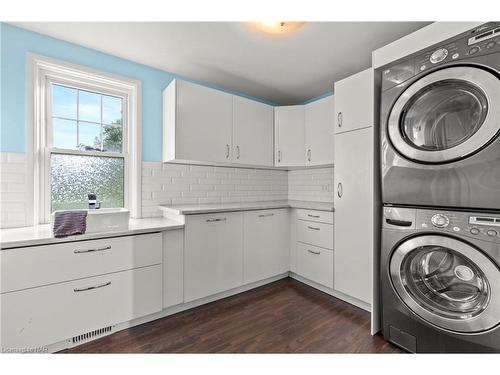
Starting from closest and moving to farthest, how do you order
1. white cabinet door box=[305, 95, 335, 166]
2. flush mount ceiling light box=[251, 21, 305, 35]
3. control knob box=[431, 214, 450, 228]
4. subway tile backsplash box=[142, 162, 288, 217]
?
control knob box=[431, 214, 450, 228]
flush mount ceiling light box=[251, 21, 305, 35]
subway tile backsplash box=[142, 162, 288, 217]
white cabinet door box=[305, 95, 335, 166]

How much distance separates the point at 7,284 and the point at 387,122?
260 centimetres

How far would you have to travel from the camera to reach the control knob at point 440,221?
1.35 meters

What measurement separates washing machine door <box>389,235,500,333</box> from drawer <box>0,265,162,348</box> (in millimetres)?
1822

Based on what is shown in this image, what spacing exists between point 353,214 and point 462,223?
896 millimetres

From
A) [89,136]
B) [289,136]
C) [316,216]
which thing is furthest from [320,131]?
[89,136]

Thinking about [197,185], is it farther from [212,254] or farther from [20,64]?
[20,64]

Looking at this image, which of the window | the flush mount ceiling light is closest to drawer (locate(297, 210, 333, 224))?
the flush mount ceiling light

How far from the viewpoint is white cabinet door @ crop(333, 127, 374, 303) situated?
6.74 ft

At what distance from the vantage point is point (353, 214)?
216 cm

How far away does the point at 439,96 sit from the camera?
4.63 feet

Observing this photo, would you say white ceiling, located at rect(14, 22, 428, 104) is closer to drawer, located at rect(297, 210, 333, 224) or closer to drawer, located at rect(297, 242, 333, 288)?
drawer, located at rect(297, 210, 333, 224)

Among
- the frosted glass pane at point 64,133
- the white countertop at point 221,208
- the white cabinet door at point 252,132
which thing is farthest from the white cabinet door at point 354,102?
the frosted glass pane at point 64,133

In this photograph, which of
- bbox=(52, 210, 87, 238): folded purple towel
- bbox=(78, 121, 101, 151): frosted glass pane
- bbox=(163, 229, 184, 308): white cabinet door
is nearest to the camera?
bbox=(52, 210, 87, 238): folded purple towel

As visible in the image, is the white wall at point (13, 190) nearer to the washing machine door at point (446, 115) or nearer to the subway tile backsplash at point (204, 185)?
the subway tile backsplash at point (204, 185)
